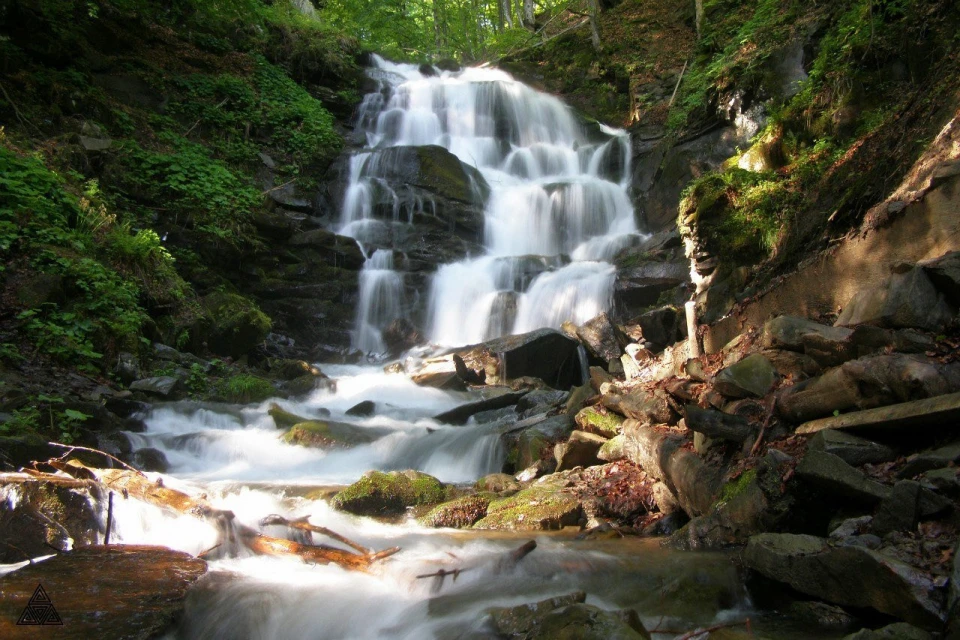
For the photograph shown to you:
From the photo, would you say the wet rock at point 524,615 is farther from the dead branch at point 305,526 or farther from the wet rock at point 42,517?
the wet rock at point 42,517

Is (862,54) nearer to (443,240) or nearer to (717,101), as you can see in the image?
(717,101)

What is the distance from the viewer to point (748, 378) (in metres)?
4.91

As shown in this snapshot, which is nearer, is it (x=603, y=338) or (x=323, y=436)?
(x=323, y=436)

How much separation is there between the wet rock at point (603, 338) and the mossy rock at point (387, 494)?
19.1ft

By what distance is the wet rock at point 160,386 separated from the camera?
29.6 ft

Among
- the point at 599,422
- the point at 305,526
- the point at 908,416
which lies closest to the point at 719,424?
the point at 908,416

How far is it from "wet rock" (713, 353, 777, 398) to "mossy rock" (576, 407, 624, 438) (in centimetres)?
182

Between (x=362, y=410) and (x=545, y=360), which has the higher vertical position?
(x=545, y=360)

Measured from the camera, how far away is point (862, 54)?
7.76m

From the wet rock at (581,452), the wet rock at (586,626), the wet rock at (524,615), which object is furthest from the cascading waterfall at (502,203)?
the wet rock at (586,626)

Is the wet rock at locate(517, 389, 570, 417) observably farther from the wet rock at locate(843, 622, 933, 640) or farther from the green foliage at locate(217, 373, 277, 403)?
the wet rock at locate(843, 622, 933, 640)

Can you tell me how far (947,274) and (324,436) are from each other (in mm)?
7207

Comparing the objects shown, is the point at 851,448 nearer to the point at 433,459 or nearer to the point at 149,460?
the point at 433,459

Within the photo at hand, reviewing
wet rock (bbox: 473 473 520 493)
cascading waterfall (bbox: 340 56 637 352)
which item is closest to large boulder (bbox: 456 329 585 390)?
cascading waterfall (bbox: 340 56 637 352)
